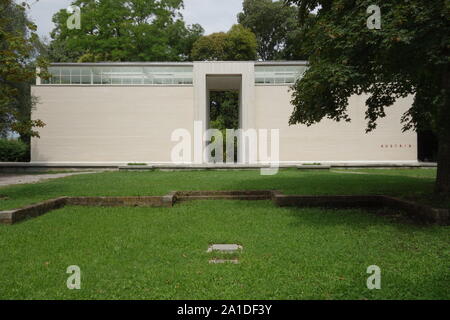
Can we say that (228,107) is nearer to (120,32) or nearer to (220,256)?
(120,32)

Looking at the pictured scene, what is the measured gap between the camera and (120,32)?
4088 cm

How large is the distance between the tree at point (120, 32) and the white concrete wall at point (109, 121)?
12.2 meters

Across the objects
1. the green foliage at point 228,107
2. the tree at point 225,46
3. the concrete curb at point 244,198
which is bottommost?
the concrete curb at point 244,198

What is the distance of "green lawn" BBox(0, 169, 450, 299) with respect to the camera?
14.2 feet

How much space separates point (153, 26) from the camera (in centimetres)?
4000

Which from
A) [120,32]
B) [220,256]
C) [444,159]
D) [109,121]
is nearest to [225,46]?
[120,32]

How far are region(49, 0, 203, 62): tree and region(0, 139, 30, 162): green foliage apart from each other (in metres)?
11.3

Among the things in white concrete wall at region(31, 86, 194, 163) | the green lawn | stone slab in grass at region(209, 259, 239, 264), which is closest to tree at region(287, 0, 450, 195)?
the green lawn

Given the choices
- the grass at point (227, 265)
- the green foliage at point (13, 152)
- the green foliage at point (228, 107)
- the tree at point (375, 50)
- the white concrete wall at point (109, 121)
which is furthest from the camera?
the green foliage at point (228, 107)

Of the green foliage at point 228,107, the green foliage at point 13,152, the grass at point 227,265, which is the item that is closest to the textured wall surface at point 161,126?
the green foliage at point 13,152

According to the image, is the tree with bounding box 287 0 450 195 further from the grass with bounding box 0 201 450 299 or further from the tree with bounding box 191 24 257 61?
the tree with bounding box 191 24 257 61

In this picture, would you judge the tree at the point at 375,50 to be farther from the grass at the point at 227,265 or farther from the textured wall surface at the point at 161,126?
the textured wall surface at the point at 161,126

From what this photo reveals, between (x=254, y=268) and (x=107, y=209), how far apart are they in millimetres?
6517

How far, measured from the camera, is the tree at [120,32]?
39.5 m
